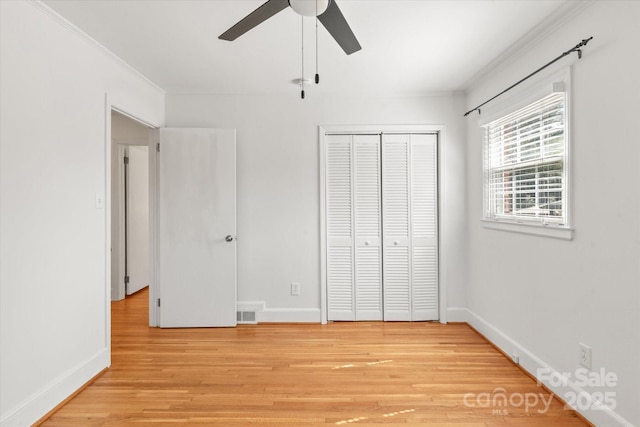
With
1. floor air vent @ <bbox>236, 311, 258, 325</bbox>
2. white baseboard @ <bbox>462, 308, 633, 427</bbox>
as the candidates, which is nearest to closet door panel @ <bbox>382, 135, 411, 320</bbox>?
white baseboard @ <bbox>462, 308, 633, 427</bbox>

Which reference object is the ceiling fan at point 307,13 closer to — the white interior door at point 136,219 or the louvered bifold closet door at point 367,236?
the louvered bifold closet door at point 367,236

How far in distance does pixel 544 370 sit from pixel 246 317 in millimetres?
2716

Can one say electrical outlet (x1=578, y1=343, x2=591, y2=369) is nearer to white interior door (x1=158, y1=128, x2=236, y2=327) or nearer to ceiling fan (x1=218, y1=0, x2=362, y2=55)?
ceiling fan (x1=218, y1=0, x2=362, y2=55)

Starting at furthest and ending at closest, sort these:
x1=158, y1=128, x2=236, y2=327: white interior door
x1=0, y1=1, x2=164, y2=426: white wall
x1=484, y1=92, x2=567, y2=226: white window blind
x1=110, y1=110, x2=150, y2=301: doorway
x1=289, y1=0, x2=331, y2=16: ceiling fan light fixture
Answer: x1=110, y1=110, x2=150, y2=301: doorway
x1=158, y1=128, x2=236, y2=327: white interior door
x1=484, y1=92, x2=567, y2=226: white window blind
x1=0, y1=1, x2=164, y2=426: white wall
x1=289, y1=0, x2=331, y2=16: ceiling fan light fixture

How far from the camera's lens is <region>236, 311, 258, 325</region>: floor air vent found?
12.4ft

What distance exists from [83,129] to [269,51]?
149 cm

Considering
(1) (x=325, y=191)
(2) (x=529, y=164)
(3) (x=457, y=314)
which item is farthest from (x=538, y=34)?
(3) (x=457, y=314)

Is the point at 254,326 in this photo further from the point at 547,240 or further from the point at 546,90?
the point at 546,90

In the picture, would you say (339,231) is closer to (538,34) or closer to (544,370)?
(544,370)

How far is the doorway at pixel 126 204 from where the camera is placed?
480cm

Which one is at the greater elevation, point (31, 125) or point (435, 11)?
point (435, 11)

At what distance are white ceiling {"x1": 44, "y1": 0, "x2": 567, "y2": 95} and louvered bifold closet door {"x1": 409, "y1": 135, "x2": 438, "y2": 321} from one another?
2.19ft

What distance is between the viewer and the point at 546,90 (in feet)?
7.79

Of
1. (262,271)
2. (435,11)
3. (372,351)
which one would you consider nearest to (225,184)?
(262,271)
